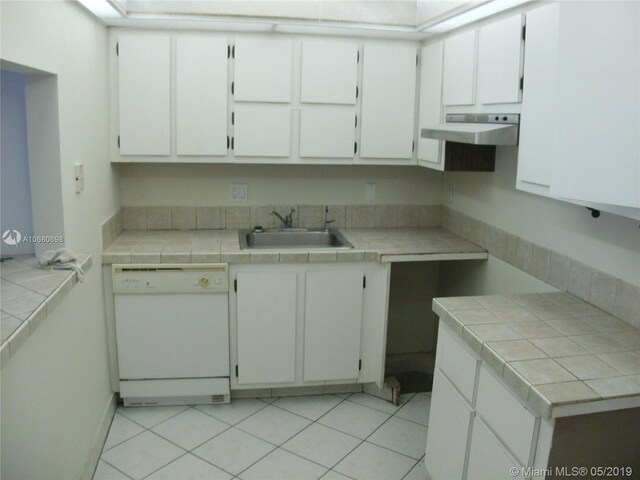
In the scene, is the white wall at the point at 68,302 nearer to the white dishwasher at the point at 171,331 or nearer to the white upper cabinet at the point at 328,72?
the white dishwasher at the point at 171,331

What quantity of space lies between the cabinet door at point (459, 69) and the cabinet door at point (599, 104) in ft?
2.67

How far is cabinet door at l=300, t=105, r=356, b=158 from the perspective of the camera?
319cm

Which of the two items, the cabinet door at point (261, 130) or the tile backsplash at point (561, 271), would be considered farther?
the cabinet door at point (261, 130)

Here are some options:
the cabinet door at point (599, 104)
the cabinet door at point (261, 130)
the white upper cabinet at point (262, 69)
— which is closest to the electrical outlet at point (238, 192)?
the cabinet door at point (261, 130)

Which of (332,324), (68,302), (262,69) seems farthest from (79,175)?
(332,324)

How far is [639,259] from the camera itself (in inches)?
80.2

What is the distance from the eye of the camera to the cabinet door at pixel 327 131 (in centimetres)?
319

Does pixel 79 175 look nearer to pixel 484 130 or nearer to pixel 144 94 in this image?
pixel 144 94

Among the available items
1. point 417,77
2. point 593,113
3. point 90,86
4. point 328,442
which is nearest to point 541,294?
point 593,113

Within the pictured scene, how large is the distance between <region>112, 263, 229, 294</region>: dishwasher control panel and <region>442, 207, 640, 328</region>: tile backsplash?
1.47 meters

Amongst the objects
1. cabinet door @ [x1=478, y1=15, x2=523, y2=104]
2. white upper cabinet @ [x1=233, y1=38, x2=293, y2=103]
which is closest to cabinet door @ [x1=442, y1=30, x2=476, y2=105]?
cabinet door @ [x1=478, y1=15, x2=523, y2=104]

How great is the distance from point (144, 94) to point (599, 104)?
2292mm

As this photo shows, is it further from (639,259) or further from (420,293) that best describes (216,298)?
(639,259)

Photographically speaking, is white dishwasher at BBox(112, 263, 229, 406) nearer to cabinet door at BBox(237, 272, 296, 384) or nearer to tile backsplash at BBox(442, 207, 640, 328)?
cabinet door at BBox(237, 272, 296, 384)
